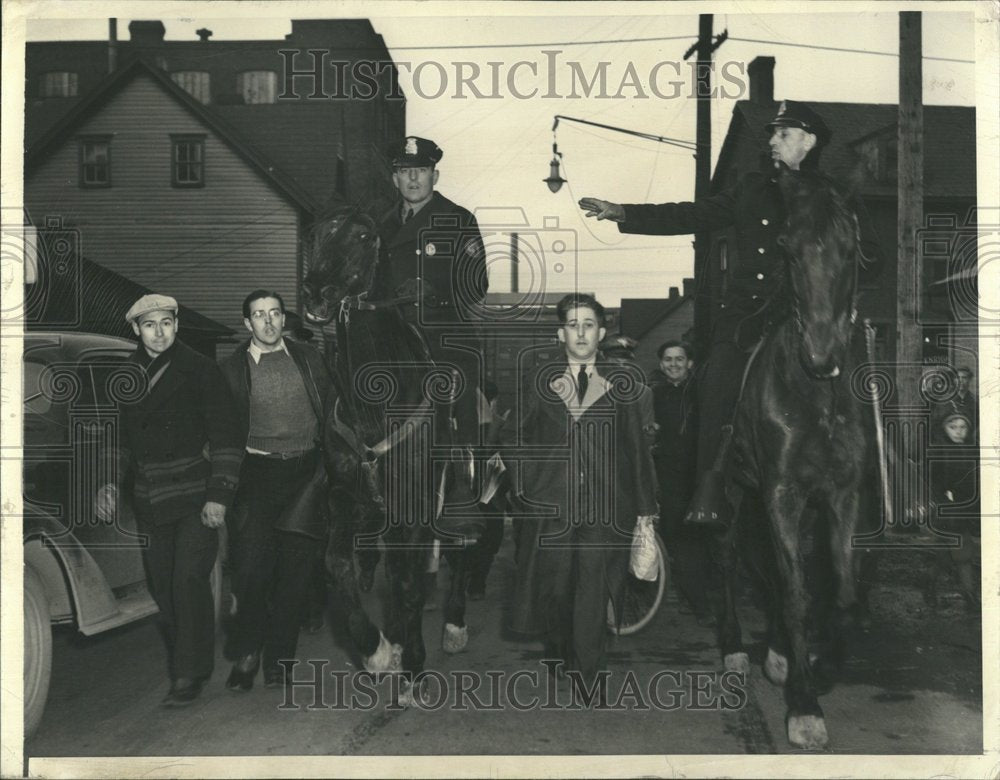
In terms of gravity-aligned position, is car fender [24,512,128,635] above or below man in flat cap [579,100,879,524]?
below

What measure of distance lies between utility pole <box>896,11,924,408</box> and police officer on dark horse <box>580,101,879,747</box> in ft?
7.62

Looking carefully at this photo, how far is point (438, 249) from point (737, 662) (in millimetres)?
3245

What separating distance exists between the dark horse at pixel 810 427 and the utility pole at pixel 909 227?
2.63 meters

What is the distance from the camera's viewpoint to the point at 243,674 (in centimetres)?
606

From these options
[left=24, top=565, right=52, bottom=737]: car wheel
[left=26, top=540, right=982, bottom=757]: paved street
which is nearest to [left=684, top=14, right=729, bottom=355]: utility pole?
[left=26, top=540, right=982, bottom=757]: paved street

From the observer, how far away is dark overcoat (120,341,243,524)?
588 cm

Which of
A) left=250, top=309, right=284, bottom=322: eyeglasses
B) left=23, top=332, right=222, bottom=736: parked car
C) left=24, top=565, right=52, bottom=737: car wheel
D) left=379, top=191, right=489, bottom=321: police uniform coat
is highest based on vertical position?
left=379, top=191, right=489, bottom=321: police uniform coat

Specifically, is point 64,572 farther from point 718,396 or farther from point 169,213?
point 169,213

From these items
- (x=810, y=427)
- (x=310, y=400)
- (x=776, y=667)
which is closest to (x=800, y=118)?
(x=810, y=427)

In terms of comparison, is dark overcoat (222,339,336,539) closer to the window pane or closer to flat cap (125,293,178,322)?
flat cap (125,293,178,322)

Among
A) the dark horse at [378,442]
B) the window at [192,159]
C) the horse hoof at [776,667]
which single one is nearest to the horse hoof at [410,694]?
the dark horse at [378,442]

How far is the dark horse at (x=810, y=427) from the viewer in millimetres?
5180

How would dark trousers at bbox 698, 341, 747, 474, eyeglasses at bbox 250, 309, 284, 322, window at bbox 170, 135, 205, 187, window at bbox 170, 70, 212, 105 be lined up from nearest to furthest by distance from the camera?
dark trousers at bbox 698, 341, 747, 474, eyeglasses at bbox 250, 309, 284, 322, window at bbox 170, 135, 205, 187, window at bbox 170, 70, 212, 105

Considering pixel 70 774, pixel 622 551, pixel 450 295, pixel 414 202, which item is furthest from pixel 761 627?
pixel 70 774
